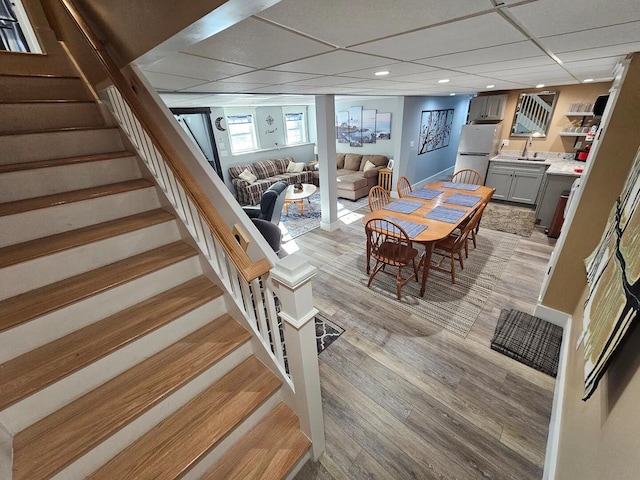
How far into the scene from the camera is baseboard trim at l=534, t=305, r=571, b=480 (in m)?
1.41

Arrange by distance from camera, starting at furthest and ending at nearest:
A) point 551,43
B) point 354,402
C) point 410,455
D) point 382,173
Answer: point 382,173 → point 354,402 → point 410,455 → point 551,43

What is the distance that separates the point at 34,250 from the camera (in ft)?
4.35

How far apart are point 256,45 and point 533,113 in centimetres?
597

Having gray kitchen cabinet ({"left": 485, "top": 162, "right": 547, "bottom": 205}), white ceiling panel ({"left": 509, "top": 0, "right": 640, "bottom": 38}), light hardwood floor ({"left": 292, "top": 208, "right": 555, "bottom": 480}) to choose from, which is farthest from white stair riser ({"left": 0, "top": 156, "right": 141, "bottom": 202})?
gray kitchen cabinet ({"left": 485, "top": 162, "right": 547, "bottom": 205})

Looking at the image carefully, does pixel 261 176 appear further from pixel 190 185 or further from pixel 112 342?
pixel 112 342

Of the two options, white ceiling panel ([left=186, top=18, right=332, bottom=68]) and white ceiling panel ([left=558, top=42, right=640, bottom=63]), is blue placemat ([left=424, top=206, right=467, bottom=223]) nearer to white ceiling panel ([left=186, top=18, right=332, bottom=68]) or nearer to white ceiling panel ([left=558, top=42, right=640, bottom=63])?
white ceiling panel ([left=558, top=42, right=640, bottom=63])

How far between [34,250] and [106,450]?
1041 mm

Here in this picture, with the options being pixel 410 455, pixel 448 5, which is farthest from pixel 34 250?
pixel 410 455

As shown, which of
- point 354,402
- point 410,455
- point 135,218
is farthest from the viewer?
point 354,402

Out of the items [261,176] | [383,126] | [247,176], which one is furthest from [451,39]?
[261,176]

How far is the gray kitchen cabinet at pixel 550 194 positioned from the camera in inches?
149

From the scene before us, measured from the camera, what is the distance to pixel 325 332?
2.44 meters

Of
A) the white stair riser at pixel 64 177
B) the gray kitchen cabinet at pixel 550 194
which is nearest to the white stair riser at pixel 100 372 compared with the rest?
the white stair riser at pixel 64 177

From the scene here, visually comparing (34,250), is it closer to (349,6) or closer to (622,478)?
(349,6)
